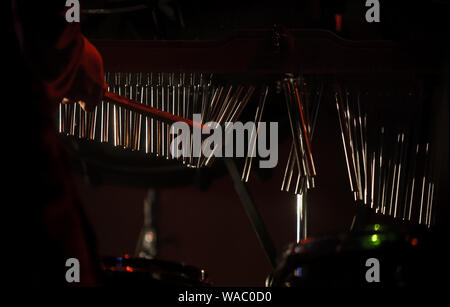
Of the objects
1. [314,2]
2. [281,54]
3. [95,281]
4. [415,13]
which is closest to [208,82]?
[281,54]

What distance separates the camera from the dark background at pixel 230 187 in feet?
5.59

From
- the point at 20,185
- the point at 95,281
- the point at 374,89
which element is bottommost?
the point at 95,281

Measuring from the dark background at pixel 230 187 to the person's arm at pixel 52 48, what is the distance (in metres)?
0.73

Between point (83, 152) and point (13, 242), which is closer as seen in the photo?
point (13, 242)

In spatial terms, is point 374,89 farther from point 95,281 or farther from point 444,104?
point 95,281

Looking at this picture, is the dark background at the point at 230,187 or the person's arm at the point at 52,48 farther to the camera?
the dark background at the point at 230,187

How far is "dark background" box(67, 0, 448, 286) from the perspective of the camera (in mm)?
1704

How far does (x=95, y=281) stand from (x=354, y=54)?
0.89 m

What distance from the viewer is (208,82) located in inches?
60.0

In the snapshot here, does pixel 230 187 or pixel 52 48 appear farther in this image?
pixel 230 187

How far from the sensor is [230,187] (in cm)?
222

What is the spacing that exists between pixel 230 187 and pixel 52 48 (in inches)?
55.8

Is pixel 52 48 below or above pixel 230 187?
above
